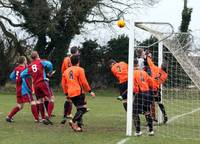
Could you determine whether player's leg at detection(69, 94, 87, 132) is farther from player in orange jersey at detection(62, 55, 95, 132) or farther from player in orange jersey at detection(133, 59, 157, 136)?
player in orange jersey at detection(133, 59, 157, 136)

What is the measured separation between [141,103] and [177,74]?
567 cm

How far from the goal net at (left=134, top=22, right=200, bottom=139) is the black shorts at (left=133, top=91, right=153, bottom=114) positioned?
0.83m

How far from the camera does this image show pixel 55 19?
3838 cm

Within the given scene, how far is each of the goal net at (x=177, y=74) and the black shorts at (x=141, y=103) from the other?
0.83 m

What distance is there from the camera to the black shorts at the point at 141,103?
12.3 meters

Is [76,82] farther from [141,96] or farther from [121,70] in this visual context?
[141,96]

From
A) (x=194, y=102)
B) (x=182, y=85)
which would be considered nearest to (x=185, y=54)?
(x=182, y=85)

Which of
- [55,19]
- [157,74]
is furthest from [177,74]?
[55,19]

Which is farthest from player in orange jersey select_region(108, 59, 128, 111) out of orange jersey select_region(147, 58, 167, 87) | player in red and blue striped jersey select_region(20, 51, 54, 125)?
player in red and blue striped jersey select_region(20, 51, 54, 125)

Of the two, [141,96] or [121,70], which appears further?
[121,70]

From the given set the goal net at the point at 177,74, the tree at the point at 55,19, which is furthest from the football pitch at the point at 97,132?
the tree at the point at 55,19

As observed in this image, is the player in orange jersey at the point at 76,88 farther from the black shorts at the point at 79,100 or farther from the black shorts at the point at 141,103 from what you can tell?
A: the black shorts at the point at 141,103

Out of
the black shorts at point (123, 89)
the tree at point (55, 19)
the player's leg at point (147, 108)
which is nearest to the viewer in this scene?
the player's leg at point (147, 108)

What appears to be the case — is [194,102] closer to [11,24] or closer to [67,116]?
[67,116]
